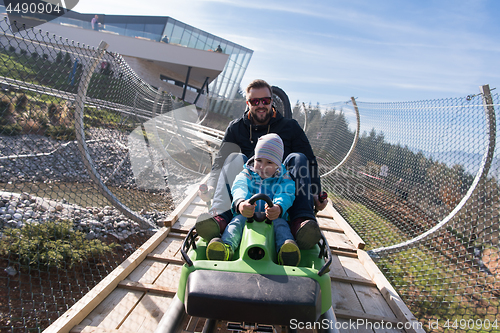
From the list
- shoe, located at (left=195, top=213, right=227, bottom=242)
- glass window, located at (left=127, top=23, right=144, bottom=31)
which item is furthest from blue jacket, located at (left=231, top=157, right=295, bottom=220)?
glass window, located at (left=127, top=23, right=144, bottom=31)

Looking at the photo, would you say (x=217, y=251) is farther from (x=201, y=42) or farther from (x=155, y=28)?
(x=155, y=28)

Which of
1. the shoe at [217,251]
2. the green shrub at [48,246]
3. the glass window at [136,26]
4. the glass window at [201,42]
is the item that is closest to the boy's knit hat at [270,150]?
the shoe at [217,251]

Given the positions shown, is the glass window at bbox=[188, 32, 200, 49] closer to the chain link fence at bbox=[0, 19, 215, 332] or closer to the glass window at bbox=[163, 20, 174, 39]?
the glass window at bbox=[163, 20, 174, 39]

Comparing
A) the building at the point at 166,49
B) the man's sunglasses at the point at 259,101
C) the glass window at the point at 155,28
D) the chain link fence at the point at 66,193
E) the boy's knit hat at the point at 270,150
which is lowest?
the chain link fence at the point at 66,193

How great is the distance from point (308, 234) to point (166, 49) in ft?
68.5

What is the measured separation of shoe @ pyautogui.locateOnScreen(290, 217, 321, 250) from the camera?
1.69 meters

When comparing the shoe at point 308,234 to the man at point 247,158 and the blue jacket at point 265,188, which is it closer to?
the man at point 247,158

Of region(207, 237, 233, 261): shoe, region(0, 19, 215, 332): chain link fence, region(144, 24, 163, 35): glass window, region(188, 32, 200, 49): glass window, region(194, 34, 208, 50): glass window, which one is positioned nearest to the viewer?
region(207, 237, 233, 261): shoe

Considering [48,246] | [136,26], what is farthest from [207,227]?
[136,26]

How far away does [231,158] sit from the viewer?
91.0 inches

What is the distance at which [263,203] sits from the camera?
183 centimetres

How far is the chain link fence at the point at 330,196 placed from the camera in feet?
8.49

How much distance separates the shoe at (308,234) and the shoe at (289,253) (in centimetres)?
15

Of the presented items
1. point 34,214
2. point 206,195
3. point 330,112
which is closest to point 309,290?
point 206,195
